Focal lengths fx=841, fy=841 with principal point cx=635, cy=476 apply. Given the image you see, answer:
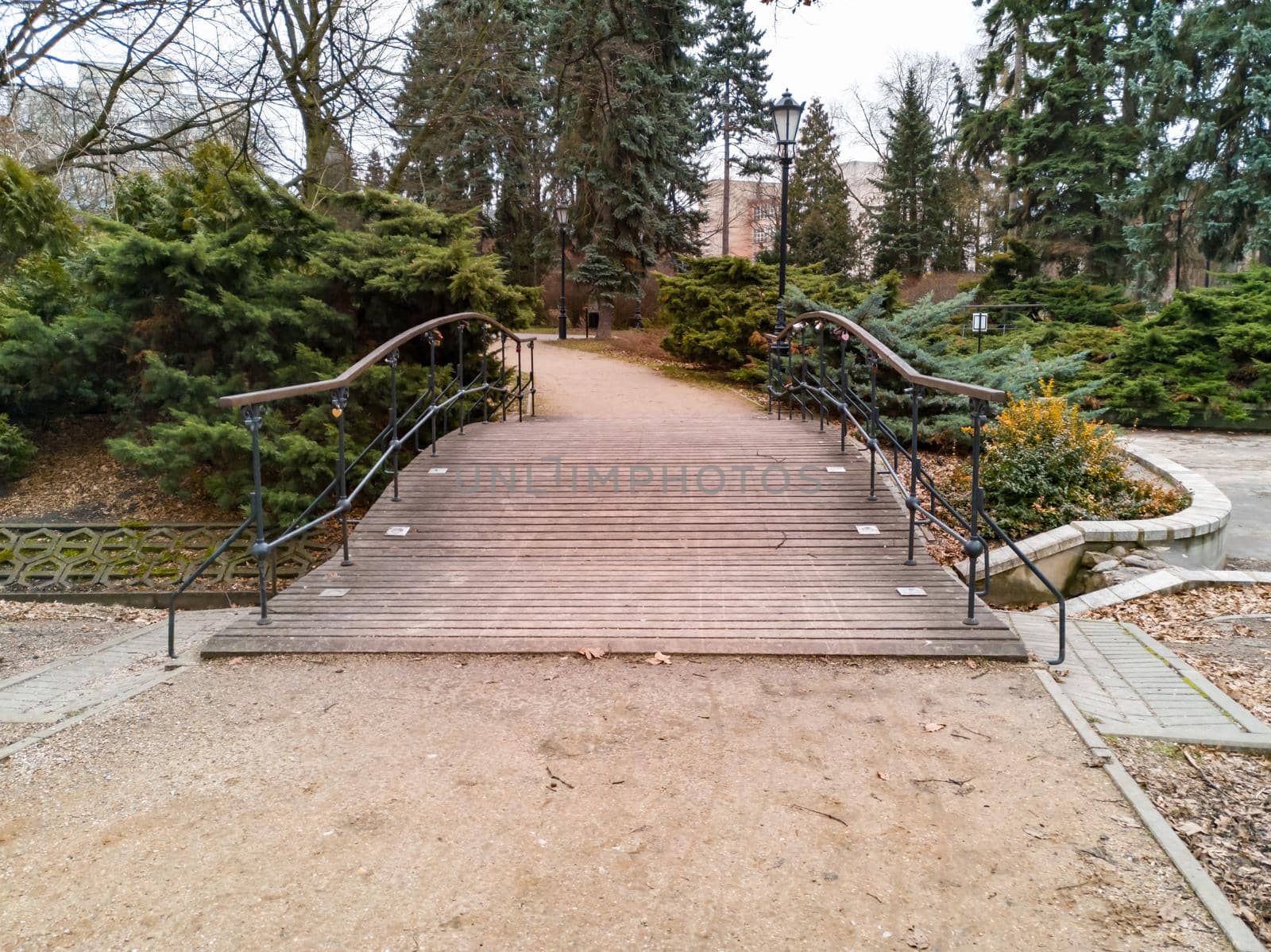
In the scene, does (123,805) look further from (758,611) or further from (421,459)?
(421,459)

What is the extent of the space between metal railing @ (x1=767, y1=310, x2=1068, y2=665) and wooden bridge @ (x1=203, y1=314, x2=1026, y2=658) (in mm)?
237

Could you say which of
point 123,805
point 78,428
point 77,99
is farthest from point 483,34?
point 123,805

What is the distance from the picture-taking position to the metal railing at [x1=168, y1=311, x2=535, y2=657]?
14.8 feet

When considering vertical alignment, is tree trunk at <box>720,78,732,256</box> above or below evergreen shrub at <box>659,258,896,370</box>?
above

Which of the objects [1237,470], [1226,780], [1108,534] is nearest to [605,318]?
[1237,470]

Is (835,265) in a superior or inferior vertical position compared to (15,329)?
superior

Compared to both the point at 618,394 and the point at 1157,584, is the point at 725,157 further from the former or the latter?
the point at 1157,584

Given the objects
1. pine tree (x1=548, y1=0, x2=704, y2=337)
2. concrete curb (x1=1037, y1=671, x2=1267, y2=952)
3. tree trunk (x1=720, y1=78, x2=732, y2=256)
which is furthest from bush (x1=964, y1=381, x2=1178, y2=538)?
tree trunk (x1=720, y1=78, x2=732, y2=256)

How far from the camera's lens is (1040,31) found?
2712cm

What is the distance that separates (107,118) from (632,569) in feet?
29.3

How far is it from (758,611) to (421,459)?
3.70 m

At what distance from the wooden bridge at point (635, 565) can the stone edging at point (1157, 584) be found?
1195mm

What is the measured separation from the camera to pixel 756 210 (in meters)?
39.2

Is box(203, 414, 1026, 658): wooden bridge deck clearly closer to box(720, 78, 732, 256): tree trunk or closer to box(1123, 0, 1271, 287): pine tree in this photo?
box(1123, 0, 1271, 287): pine tree
